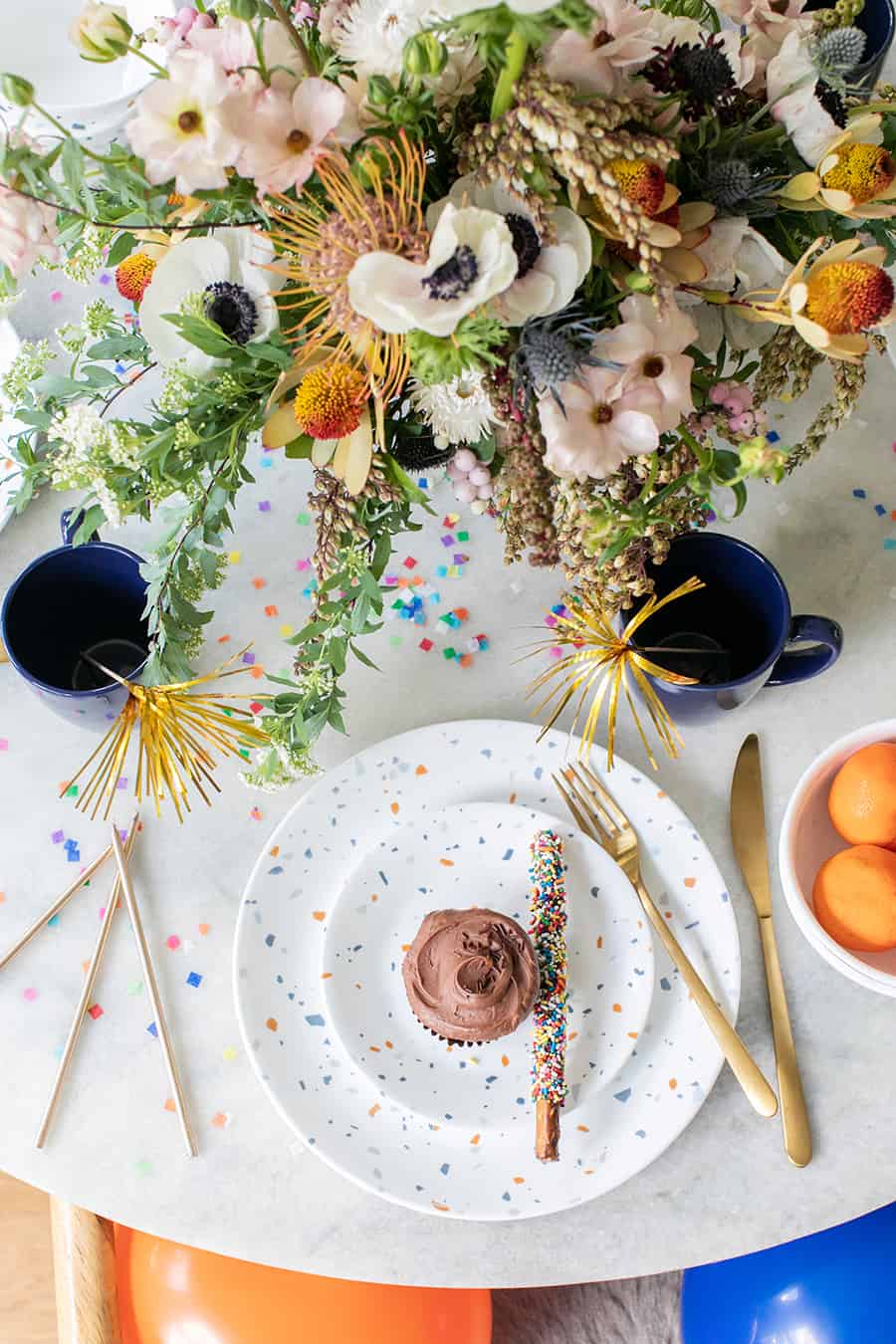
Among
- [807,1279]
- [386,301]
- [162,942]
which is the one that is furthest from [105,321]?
[807,1279]

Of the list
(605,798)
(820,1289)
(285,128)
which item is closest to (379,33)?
(285,128)

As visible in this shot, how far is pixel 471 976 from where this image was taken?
0.75 meters

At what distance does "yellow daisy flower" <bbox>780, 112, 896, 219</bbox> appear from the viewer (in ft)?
1.86

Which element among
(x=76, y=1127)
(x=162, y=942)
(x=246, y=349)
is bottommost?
(x=76, y=1127)

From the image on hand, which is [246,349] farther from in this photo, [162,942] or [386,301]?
[162,942]

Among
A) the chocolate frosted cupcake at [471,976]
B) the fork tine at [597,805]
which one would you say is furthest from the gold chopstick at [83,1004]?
the fork tine at [597,805]

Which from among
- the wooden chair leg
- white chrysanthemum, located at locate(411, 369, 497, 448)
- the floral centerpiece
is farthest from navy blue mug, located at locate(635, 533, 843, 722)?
the wooden chair leg

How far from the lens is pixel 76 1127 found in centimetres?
79

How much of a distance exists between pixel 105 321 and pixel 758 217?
41cm

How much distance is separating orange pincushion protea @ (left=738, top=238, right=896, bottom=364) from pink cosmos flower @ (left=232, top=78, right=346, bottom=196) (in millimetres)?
236

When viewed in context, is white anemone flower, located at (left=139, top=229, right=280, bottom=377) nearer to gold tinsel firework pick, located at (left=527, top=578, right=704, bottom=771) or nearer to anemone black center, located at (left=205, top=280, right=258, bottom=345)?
anemone black center, located at (left=205, top=280, right=258, bottom=345)

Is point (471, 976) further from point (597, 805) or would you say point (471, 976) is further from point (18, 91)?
point (18, 91)

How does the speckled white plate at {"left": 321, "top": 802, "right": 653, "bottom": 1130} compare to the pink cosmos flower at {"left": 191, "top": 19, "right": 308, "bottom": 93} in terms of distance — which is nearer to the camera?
the pink cosmos flower at {"left": 191, "top": 19, "right": 308, "bottom": 93}

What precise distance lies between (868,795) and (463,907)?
292 millimetres
